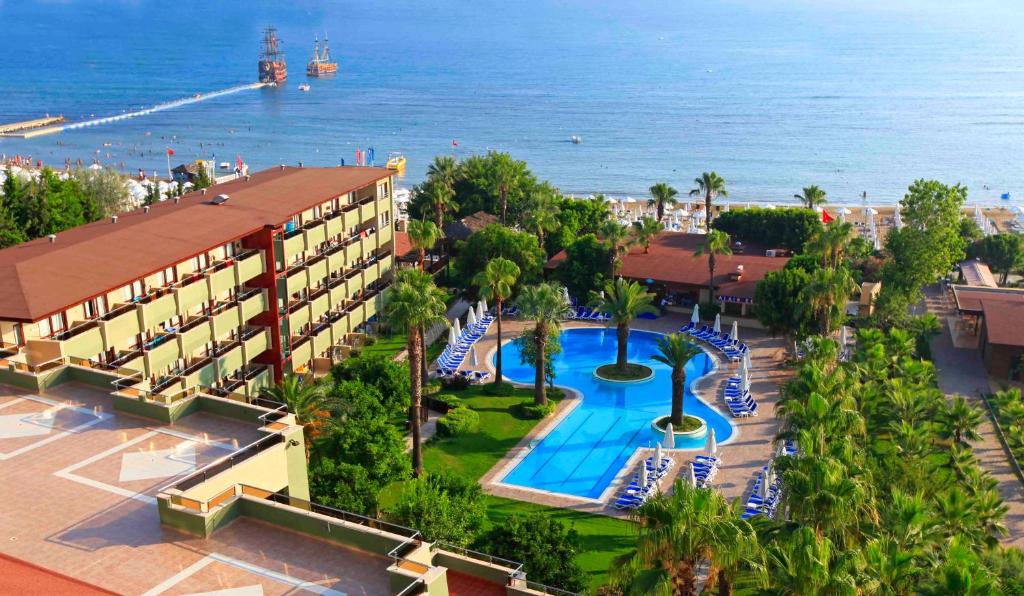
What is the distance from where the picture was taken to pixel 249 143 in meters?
164

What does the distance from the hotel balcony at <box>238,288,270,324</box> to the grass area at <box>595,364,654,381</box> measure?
20.9 meters

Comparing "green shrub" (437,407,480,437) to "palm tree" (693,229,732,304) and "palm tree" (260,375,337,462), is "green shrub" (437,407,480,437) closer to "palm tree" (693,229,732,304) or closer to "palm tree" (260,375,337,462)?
"palm tree" (260,375,337,462)

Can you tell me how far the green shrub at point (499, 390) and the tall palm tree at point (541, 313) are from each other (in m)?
2.34

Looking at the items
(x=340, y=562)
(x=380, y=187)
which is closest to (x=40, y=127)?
(x=380, y=187)

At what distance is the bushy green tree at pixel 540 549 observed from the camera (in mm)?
29875

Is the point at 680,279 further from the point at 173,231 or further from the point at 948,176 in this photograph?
the point at 948,176

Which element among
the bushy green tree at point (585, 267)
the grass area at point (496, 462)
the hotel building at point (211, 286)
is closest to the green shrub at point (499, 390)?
the grass area at point (496, 462)

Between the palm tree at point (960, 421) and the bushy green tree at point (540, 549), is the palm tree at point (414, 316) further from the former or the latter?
the palm tree at point (960, 421)

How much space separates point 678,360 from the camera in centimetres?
4859

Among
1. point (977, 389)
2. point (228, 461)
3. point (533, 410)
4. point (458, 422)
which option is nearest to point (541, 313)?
point (533, 410)

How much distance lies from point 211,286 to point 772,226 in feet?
167

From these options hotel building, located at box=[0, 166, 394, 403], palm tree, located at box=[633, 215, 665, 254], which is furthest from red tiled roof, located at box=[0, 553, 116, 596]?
palm tree, located at box=[633, 215, 665, 254]

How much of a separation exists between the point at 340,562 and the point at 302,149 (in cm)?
14683

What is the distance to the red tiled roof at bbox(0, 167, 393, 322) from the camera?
3553cm
